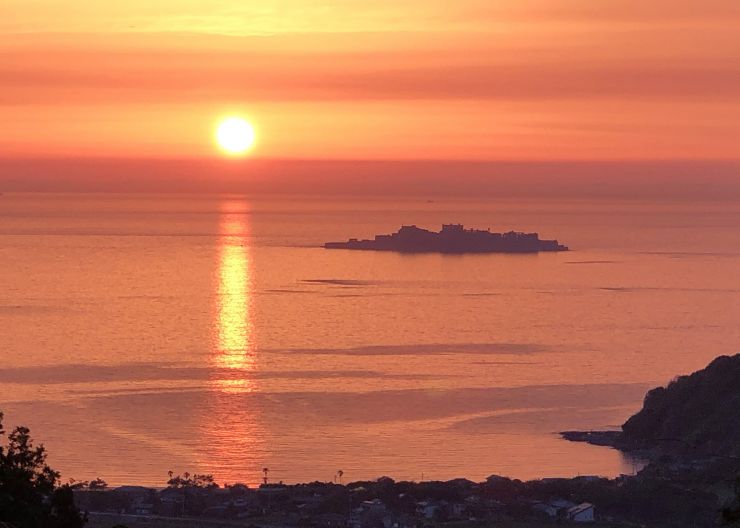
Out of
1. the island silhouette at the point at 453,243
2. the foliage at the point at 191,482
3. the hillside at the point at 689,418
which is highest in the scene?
the island silhouette at the point at 453,243

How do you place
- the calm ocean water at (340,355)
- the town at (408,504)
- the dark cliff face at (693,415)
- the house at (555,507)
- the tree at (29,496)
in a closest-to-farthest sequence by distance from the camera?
the tree at (29,496) < the town at (408,504) < the house at (555,507) < the dark cliff face at (693,415) < the calm ocean water at (340,355)

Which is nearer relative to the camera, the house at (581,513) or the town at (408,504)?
the town at (408,504)

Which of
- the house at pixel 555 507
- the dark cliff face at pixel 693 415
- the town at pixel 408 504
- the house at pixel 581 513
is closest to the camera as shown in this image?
the town at pixel 408 504

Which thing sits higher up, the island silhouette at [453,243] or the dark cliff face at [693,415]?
the island silhouette at [453,243]

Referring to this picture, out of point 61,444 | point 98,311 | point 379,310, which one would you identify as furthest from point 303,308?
point 61,444

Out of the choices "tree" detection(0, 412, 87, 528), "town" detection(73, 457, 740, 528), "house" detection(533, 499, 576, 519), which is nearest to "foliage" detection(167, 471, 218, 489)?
"town" detection(73, 457, 740, 528)

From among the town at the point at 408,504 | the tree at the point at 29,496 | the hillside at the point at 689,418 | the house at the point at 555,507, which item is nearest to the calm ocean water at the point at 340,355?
the hillside at the point at 689,418

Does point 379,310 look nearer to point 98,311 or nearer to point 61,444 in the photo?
point 98,311

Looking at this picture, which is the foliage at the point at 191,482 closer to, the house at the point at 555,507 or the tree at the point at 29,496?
the house at the point at 555,507
